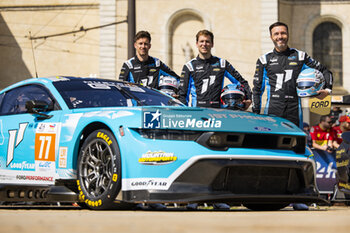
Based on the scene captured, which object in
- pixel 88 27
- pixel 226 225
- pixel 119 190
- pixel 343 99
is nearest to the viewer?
pixel 226 225

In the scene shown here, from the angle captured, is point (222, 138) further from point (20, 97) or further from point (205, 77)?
point (205, 77)

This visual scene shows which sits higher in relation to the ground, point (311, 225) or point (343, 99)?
point (343, 99)

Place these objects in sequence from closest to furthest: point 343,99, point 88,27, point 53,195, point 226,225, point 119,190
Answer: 1. point 226,225
2. point 119,190
3. point 53,195
4. point 343,99
5. point 88,27

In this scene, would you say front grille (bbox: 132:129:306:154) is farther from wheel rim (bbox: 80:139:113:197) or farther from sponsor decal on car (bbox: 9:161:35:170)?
sponsor decal on car (bbox: 9:161:35:170)

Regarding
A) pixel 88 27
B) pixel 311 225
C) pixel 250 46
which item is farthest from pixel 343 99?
pixel 88 27

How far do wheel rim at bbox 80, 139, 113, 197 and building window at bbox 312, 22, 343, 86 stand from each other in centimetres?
3077

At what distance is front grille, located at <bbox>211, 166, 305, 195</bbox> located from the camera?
6.14 meters

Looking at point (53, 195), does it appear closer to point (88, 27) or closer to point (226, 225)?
point (226, 225)

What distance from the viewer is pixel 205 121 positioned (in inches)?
243

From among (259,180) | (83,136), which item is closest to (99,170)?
(83,136)

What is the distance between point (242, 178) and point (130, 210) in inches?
39.9

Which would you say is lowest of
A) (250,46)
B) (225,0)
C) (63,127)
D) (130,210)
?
(130,210)

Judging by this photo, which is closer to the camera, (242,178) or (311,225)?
(311,225)

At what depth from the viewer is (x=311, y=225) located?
4230 mm
